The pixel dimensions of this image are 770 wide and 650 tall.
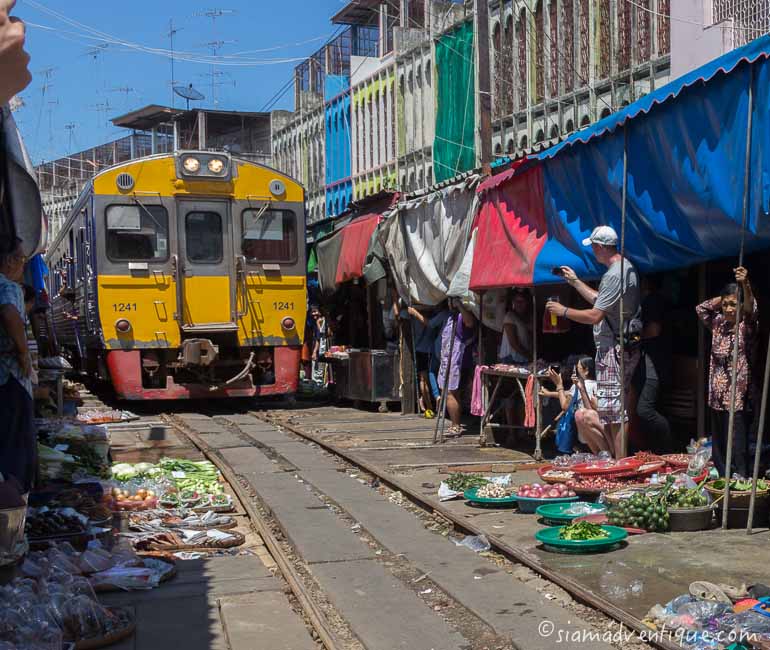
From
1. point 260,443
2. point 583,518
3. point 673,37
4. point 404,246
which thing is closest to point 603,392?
point 583,518

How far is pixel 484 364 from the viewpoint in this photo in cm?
1137

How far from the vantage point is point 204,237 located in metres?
15.0

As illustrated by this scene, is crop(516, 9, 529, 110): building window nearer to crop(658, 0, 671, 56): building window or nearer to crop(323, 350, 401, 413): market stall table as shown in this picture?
crop(658, 0, 671, 56): building window

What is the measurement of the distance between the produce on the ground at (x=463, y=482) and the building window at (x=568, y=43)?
13087mm

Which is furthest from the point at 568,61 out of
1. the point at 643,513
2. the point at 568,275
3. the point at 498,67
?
the point at 643,513

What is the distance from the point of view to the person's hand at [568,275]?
8.26m

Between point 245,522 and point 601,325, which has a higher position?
point 601,325

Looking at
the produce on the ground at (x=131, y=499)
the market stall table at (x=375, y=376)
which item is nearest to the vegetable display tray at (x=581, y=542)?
the produce on the ground at (x=131, y=499)

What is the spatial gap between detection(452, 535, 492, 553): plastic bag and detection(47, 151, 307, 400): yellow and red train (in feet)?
28.4

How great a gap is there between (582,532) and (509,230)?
4844mm

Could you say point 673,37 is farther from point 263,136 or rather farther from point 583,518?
point 263,136

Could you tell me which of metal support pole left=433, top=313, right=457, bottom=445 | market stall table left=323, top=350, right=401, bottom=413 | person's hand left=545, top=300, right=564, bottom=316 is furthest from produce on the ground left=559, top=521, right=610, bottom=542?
market stall table left=323, top=350, right=401, bottom=413

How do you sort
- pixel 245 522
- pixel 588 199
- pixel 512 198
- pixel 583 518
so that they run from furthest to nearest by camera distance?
pixel 512 198 → pixel 588 199 → pixel 245 522 → pixel 583 518

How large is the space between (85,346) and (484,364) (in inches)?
325
